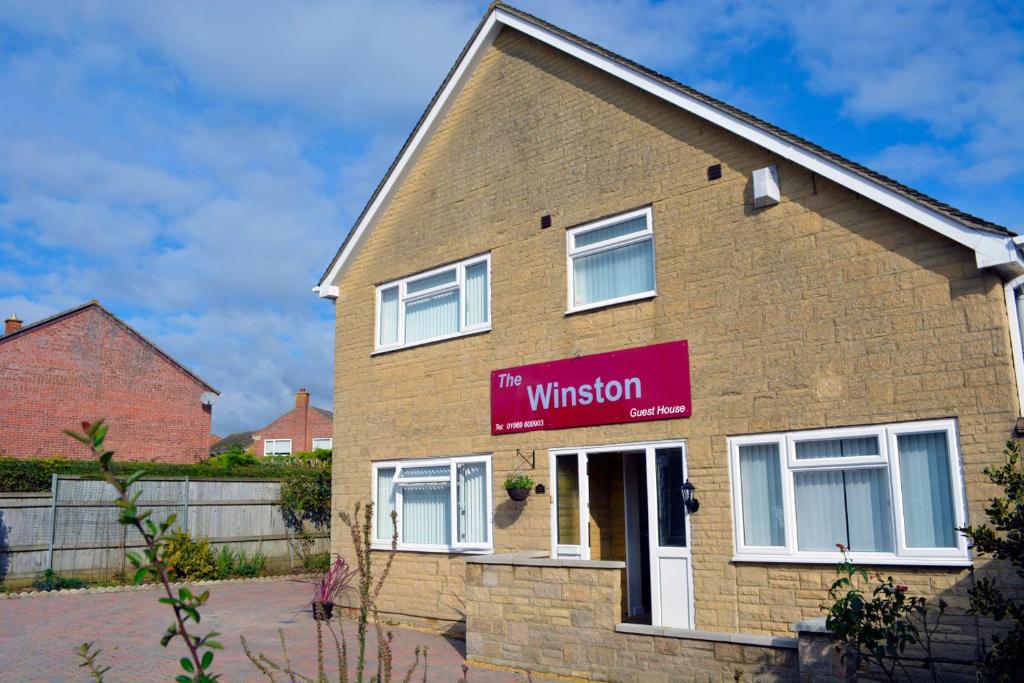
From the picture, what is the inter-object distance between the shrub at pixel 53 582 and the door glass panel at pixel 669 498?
12195 mm

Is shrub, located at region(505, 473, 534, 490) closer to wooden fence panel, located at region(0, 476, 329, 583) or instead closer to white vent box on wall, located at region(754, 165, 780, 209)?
white vent box on wall, located at region(754, 165, 780, 209)

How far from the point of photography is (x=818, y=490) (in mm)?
9430

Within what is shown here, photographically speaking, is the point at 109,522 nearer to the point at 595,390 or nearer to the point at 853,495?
the point at 595,390

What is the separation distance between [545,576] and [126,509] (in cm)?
793

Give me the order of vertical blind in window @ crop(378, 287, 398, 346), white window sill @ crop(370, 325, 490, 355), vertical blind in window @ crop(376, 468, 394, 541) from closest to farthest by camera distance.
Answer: white window sill @ crop(370, 325, 490, 355)
vertical blind in window @ crop(376, 468, 394, 541)
vertical blind in window @ crop(378, 287, 398, 346)

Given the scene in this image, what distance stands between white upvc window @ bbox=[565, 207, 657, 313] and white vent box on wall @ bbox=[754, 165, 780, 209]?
1553mm

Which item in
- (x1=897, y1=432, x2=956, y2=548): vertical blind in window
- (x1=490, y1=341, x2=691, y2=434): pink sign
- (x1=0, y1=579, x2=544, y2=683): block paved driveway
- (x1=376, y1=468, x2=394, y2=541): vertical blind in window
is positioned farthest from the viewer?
(x1=376, y1=468, x2=394, y2=541): vertical blind in window

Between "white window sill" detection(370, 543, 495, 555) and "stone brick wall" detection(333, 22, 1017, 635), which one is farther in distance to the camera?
"white window sill" detection(370, 543, 495, 555)

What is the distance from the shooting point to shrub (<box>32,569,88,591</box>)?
54.4 feet

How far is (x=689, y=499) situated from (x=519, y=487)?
8.47ft

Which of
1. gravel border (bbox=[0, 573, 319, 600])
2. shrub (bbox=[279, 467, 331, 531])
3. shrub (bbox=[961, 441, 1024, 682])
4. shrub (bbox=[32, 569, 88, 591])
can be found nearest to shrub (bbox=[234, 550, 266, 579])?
gravel border (bbox=[0, 573, 319, 600])

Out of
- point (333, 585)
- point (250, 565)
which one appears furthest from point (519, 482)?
point (250, 565)

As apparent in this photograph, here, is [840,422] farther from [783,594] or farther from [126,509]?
[126,509]

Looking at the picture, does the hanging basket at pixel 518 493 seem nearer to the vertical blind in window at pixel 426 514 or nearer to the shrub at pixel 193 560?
the vertical blind in window at pixel 426 514
